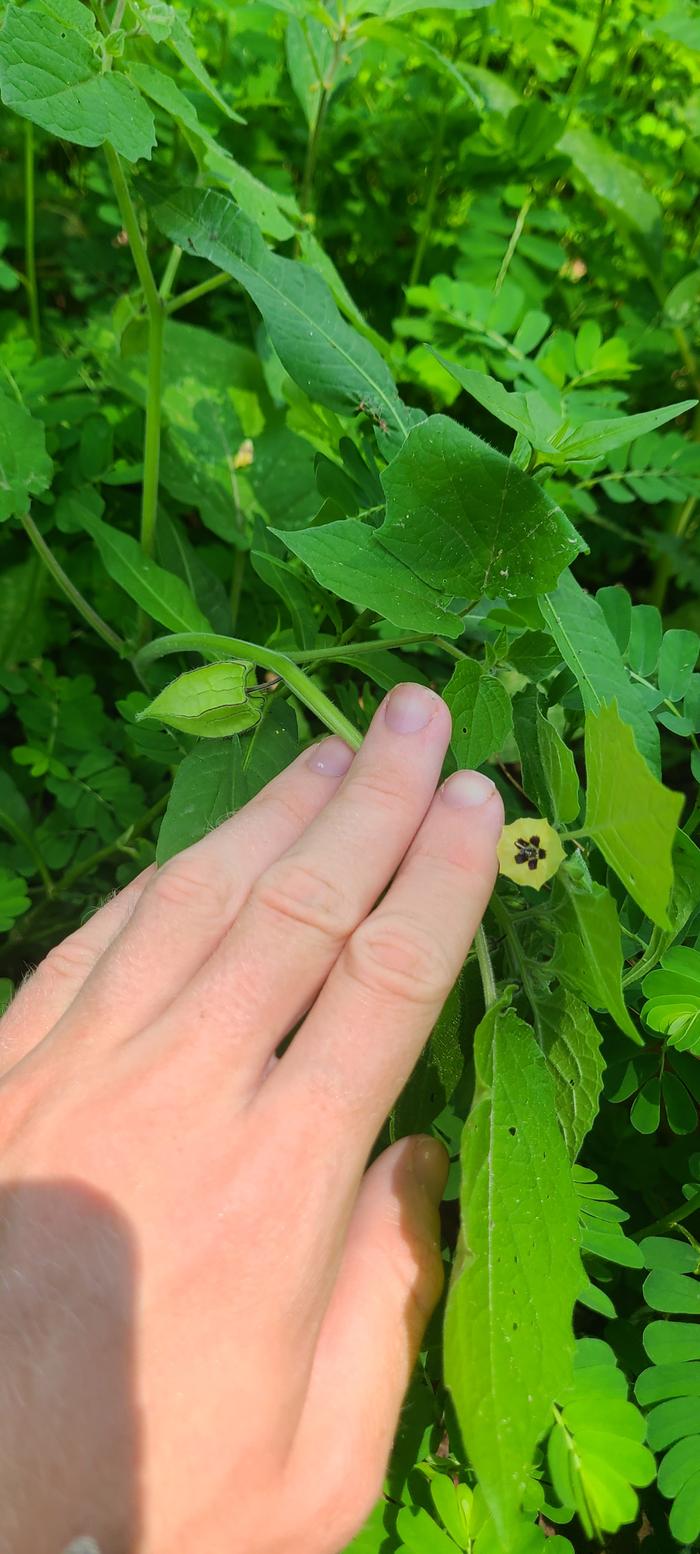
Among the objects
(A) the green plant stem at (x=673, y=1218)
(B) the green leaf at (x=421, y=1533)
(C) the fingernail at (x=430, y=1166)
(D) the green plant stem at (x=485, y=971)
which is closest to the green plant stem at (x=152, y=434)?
(D) the green plant stem at (x=485, y=971)

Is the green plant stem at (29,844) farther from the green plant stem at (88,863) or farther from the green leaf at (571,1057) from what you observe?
the green leaf at (571,1057)

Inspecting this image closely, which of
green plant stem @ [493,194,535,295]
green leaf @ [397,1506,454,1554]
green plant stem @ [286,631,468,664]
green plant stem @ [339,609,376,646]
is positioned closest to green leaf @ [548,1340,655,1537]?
green leaf @ [397,1506,454,1554]

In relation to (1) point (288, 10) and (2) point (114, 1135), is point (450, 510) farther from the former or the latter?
(1) point (288, 10)

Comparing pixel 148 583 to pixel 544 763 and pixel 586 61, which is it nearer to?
pixel 544 763

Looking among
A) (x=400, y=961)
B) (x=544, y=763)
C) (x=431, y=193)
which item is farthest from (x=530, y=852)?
(x=431, y=193)

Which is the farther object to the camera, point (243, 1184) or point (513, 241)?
point (513, 241)

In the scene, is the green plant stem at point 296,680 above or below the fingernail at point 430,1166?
above
